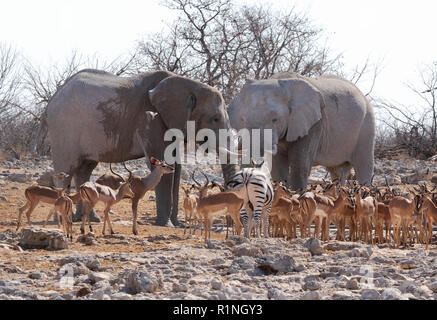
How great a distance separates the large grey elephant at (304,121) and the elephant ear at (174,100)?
4.13ft

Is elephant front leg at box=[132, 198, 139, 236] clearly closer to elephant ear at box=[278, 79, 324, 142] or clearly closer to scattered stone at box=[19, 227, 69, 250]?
scattered stone at box=[19, 227, 69, 250]

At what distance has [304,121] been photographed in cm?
1515

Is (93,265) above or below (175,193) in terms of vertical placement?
below

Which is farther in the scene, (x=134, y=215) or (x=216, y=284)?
(x=134, y=215)

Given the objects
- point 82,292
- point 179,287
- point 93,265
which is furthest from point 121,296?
point 93,265

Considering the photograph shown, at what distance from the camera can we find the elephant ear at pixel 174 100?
13391 mm

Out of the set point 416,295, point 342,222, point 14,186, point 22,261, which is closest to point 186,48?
point 14,186

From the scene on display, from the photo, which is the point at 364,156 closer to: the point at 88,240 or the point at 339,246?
the point at 339,246

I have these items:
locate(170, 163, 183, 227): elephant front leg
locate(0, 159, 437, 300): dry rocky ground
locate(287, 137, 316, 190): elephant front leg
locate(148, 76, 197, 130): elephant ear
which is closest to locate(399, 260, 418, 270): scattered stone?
locate(0, 159, 437, 300): dry rocky ground

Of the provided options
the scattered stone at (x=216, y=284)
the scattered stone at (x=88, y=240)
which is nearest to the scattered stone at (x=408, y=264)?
the scattered stone at (x=216, y=284)

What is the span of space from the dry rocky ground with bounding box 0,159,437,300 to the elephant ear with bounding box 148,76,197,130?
2.95m

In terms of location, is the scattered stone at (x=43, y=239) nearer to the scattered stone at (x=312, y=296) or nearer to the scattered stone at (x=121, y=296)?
the scattered stone at (x=121, y=296)

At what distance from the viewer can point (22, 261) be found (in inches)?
317

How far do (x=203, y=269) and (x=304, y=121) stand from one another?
25.7 feet
